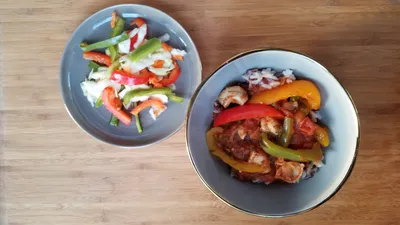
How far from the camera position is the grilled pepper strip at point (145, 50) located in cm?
127

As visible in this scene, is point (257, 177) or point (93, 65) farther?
point (93, 65)

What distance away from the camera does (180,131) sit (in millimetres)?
1351

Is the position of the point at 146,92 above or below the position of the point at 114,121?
above

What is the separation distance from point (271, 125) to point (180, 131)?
0.31 metres

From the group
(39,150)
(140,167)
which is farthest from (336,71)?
(39,150)

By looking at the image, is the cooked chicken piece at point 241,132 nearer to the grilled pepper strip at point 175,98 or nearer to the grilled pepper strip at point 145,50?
the grilled pepper strip at point 175,98

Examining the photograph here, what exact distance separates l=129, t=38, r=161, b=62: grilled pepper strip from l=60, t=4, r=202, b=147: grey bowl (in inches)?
3.3

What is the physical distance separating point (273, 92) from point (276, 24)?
277mm

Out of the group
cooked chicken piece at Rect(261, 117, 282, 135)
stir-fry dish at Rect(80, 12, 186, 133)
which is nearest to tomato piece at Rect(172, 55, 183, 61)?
stir-fry dish at Rect(80, 12, 186, 133)

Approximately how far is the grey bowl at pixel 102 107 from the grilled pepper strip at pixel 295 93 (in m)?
0.24

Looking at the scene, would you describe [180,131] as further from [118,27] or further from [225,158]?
[118,27]

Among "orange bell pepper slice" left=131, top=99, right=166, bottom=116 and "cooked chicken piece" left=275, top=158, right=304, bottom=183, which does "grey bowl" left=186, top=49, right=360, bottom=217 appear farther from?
"orange bell pepper slice" left=131, top=99, right=166, bottom=116

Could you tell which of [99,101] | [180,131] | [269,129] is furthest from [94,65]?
[269,129]

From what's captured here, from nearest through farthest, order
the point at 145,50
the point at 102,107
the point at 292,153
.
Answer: the point at 292,153 → the point at 145,50 → the point at 102,107
